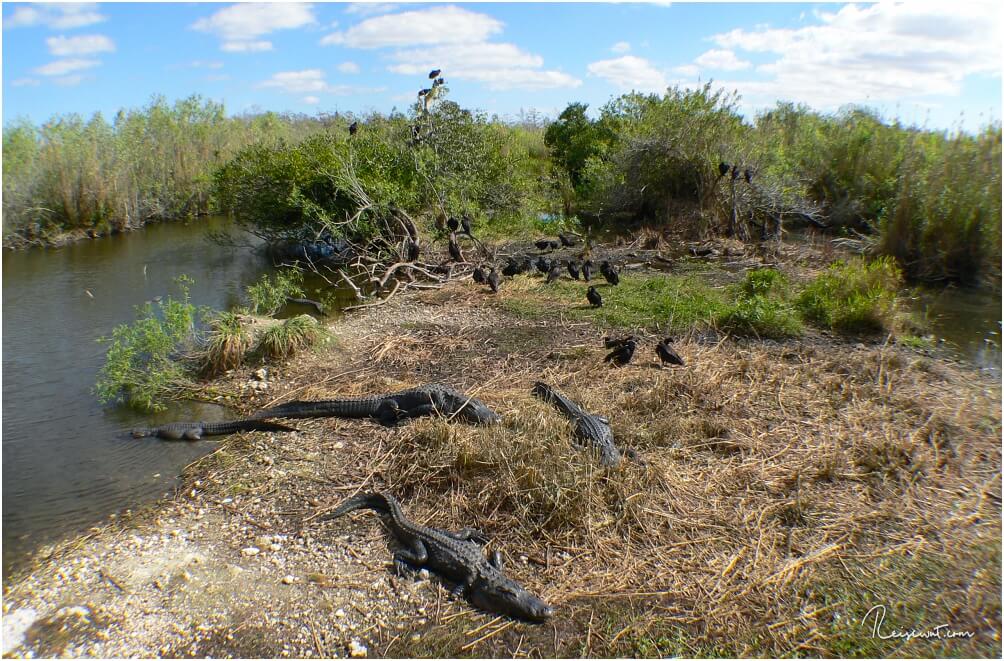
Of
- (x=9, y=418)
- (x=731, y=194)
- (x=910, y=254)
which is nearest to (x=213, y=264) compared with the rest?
(x=9, y=418)

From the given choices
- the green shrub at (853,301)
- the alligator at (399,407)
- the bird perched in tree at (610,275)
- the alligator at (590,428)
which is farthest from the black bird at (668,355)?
the bird perched in tree at (610,275)

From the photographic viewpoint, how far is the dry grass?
335 cm

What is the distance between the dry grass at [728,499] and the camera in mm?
3348

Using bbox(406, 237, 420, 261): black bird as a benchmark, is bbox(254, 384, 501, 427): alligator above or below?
below

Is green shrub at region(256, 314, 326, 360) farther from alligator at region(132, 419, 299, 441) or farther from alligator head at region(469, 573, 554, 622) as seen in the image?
alligator head at region(469, 573, 554, 622)

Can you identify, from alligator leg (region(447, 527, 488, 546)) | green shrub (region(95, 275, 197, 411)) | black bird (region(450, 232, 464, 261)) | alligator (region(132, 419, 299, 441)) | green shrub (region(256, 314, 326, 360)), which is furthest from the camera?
black bird (region(450, 232, 464, 261))

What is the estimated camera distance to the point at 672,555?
384 cm

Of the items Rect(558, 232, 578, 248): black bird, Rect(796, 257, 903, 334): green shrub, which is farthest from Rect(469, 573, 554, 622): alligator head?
Rect(558, 232, 578, 248): black bird

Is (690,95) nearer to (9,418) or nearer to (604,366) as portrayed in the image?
(604,366)

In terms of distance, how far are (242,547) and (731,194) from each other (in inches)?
476

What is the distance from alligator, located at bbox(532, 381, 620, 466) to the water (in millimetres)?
3207

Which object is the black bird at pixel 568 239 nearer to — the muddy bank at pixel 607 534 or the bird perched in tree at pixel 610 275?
the bird perched in tree at pixel 610 275

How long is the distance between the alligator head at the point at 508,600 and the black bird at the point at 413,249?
8.21 meters

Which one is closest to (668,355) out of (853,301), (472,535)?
(853,301)
